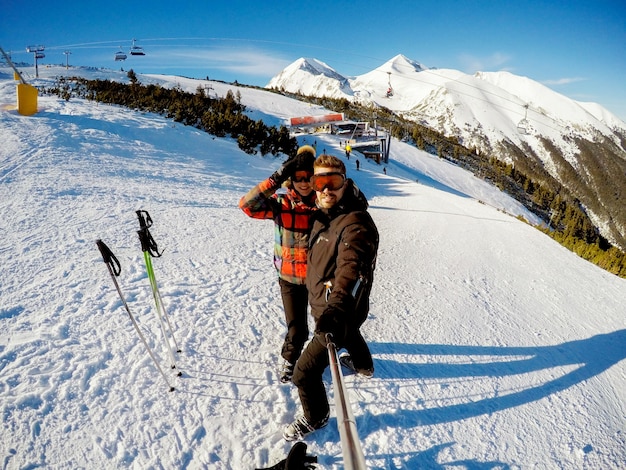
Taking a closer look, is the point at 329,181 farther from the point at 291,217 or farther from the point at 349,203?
the point at 291,217

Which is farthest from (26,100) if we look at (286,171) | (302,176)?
(302,176)

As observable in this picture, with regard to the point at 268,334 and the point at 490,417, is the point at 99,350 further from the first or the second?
the point at 490,417

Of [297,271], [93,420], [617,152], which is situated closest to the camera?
[93,420]

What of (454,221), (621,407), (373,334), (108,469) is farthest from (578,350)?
(454,221)

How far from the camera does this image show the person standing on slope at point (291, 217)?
2902 millimetres

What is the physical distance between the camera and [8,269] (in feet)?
15.8

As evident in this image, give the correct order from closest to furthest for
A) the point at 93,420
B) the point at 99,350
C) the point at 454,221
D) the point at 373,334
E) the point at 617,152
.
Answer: the point at 93,420 → the point at 99,350 → the point at 373,334 → the point at 454,221 → the point at 617,152

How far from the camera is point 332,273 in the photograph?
236cm

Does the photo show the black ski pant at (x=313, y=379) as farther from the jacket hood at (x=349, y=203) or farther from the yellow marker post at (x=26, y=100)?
the yellow marker post at (x=26, y=100)

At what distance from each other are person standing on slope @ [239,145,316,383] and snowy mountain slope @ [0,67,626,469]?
3.09 feet

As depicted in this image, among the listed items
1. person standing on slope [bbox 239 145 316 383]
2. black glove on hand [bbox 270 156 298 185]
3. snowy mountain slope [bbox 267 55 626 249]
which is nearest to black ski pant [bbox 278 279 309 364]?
person standing on slope [bbox 239 145 316 383]

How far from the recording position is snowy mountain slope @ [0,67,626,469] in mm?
2701

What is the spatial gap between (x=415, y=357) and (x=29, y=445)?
3783 mm

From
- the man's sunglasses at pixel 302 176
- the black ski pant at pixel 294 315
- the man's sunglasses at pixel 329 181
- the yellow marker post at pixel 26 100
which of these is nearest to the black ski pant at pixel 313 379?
the black ski pant at pixel 294 315
